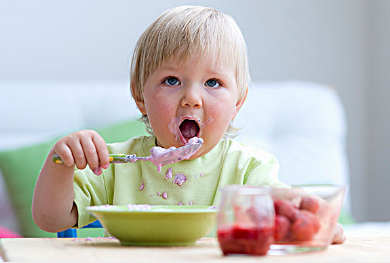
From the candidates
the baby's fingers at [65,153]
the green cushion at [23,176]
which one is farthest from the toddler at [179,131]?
the green cushion at [23,176]

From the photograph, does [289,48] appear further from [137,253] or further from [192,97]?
[137,253]

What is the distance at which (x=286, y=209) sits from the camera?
27.3 inches

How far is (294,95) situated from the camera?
7.31ft

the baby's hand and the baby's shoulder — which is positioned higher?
the baby's hand

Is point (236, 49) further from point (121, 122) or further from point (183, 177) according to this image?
point (121, 122)

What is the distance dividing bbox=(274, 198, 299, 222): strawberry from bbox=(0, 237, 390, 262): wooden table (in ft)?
0.17

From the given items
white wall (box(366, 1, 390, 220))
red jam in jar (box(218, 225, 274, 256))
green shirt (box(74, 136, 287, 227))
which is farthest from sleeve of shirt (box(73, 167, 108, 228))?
white wall (box(366, 1, 390, 220))

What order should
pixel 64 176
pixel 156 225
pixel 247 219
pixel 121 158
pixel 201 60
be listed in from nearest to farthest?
pixel 247 219
pixel 156 225
pixel 121 158
pixel 64 176
pixel 201 60

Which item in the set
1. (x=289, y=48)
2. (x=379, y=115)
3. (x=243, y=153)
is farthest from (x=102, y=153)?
(x=379, y=115)

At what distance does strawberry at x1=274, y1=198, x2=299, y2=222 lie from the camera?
69 cm

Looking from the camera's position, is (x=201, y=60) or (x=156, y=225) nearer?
(x=156, y=225)

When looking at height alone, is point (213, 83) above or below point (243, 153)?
above

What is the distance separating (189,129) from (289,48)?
1728mm

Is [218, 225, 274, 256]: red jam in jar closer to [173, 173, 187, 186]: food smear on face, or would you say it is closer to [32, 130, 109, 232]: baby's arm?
[32, 130, 109, 232]: baby's arm
